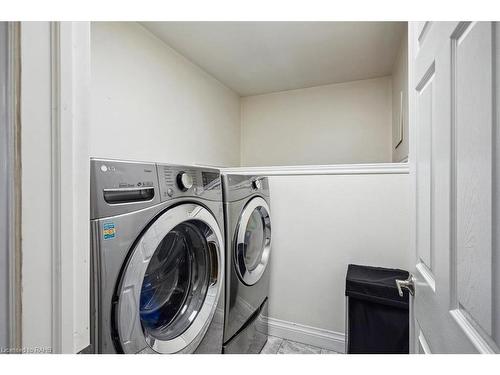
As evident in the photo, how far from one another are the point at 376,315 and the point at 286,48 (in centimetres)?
199

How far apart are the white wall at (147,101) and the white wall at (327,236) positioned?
35.6 inches

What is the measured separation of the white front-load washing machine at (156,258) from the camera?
2.34ft

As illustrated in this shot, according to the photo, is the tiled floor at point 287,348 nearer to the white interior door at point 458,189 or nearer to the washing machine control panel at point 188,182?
the white interior door at point 458,189

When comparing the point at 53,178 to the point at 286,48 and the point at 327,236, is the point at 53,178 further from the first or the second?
the point at 286,48

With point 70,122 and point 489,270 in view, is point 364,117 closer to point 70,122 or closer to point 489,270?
point 489,270

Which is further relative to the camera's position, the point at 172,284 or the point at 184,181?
the point at 172,284

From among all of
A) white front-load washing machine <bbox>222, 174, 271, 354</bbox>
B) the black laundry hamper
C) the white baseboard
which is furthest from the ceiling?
the white baseboard

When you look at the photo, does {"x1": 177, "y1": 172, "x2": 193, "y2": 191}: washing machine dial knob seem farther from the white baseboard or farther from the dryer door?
the white baseboard

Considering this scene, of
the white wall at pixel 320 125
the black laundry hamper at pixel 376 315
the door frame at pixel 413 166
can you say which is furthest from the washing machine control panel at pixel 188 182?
the white wall at pixel 320 125

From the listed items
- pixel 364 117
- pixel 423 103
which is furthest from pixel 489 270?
pixel 364 117

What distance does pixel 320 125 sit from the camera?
2.88 m

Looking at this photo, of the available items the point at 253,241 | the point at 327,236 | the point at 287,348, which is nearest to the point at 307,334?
the point at 287,348

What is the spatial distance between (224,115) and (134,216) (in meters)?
2.26

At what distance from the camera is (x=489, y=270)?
0.44m
